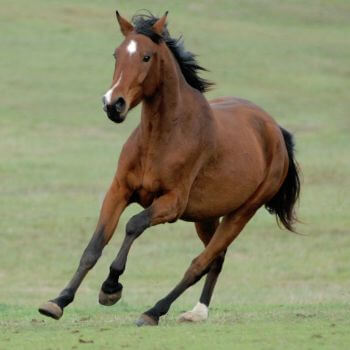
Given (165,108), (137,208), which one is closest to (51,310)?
(165,108)

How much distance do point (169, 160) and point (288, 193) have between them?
2610 mm

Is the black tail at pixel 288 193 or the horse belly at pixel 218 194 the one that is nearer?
the horse belly at pixel 218 194

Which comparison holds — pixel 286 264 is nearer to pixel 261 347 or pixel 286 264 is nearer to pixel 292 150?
pixel 292 150

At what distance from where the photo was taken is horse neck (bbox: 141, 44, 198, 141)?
10.1 meters

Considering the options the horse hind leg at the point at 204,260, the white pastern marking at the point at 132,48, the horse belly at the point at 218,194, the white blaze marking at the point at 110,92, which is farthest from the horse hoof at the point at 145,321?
the white pastern marking at the point at 132,48

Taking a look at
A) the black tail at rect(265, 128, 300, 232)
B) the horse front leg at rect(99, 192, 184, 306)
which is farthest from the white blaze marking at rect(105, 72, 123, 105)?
the black tail at rect(265, 128, 300, 232)

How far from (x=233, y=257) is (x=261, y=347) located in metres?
11.7

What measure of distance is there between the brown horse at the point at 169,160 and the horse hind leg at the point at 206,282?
14 mm

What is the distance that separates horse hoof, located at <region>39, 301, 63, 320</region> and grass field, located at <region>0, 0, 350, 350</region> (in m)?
0.16

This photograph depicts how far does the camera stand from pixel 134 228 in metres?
9.78

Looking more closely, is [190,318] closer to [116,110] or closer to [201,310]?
[201,310]

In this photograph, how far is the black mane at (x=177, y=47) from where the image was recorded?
10.0 meters

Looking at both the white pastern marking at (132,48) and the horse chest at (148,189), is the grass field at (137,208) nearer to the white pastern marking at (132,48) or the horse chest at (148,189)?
the horse chest at (148,189)

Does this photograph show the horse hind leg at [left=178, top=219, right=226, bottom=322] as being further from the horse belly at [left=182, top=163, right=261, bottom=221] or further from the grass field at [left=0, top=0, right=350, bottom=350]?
the horse belly at [left=182, top=163, right=261, bottom=221]
